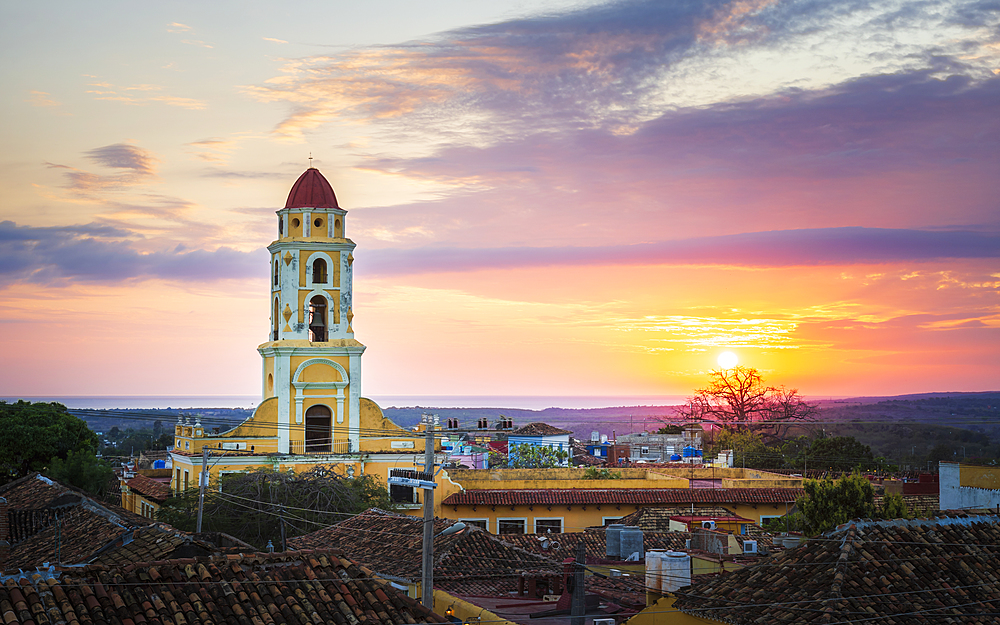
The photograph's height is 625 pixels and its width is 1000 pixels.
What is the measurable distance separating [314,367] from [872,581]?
37833 millimetres

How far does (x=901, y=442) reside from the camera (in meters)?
80.9

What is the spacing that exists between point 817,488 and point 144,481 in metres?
34.9

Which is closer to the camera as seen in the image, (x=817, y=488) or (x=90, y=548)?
(x=90, y=548)

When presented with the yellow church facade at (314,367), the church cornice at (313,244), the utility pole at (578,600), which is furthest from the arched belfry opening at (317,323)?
the utility pole at (578,600)

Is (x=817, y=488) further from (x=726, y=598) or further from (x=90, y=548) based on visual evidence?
(x=90, y=548)

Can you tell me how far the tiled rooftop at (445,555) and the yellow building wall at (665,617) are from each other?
6057mm

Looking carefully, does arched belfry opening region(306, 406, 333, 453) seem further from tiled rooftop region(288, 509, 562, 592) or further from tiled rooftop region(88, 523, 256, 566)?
tiled rooftop region(88, 523, 256, 566)

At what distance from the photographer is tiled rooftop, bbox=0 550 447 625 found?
42.8 ft

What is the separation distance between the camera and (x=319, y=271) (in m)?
51.7

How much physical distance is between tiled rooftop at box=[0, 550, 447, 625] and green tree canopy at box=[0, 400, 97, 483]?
1500 inches

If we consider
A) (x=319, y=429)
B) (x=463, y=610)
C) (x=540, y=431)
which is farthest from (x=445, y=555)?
(x=540, y=431)

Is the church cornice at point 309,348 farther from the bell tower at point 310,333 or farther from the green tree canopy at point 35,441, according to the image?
the green tree canopy at point 35,441

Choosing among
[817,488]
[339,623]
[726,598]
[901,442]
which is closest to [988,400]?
[901,442]

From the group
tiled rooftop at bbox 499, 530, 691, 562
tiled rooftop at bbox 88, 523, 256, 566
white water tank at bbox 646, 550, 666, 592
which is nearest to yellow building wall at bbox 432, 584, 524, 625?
white water tank at bbox 646, 550, 666, 592
